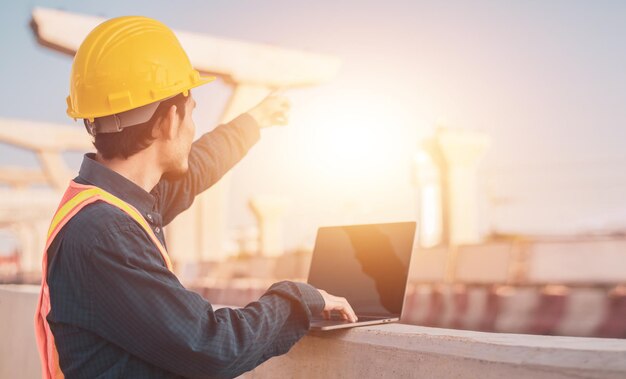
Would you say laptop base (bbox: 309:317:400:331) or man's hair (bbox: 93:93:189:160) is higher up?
man's hair (bbox: 93:93:189:160)

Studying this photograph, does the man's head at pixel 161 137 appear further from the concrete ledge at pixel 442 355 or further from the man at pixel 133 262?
the concrete ledge at pixel 442 355

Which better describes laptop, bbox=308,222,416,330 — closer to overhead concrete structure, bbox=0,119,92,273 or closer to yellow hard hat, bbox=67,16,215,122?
yellow hard hat, bbox=67,16,215,122

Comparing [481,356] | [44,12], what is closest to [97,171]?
[481,356]

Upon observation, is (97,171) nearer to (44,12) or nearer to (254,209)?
(44,12)

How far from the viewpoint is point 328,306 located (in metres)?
2.93

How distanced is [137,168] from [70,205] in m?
0.32

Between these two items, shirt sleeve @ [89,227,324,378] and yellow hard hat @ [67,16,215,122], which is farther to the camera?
yellow hard hat @ [67,16,215,122]

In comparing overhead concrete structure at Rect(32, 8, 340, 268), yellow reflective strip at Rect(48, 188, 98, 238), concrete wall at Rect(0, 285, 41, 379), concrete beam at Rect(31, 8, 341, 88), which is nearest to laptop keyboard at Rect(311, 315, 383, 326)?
yellow reflective strip at Rect(48, 188, 98, 238)

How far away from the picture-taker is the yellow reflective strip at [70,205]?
2.50 metres

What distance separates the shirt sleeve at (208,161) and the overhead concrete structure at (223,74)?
604 inches

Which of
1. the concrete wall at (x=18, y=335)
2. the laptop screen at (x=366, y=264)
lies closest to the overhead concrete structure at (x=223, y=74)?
the concrete wall at (x=18, y=335)

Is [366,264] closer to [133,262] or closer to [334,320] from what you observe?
[334,320]

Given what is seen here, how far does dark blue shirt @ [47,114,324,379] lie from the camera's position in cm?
232

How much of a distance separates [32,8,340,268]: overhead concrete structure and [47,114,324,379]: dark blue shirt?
17238 millimetres
